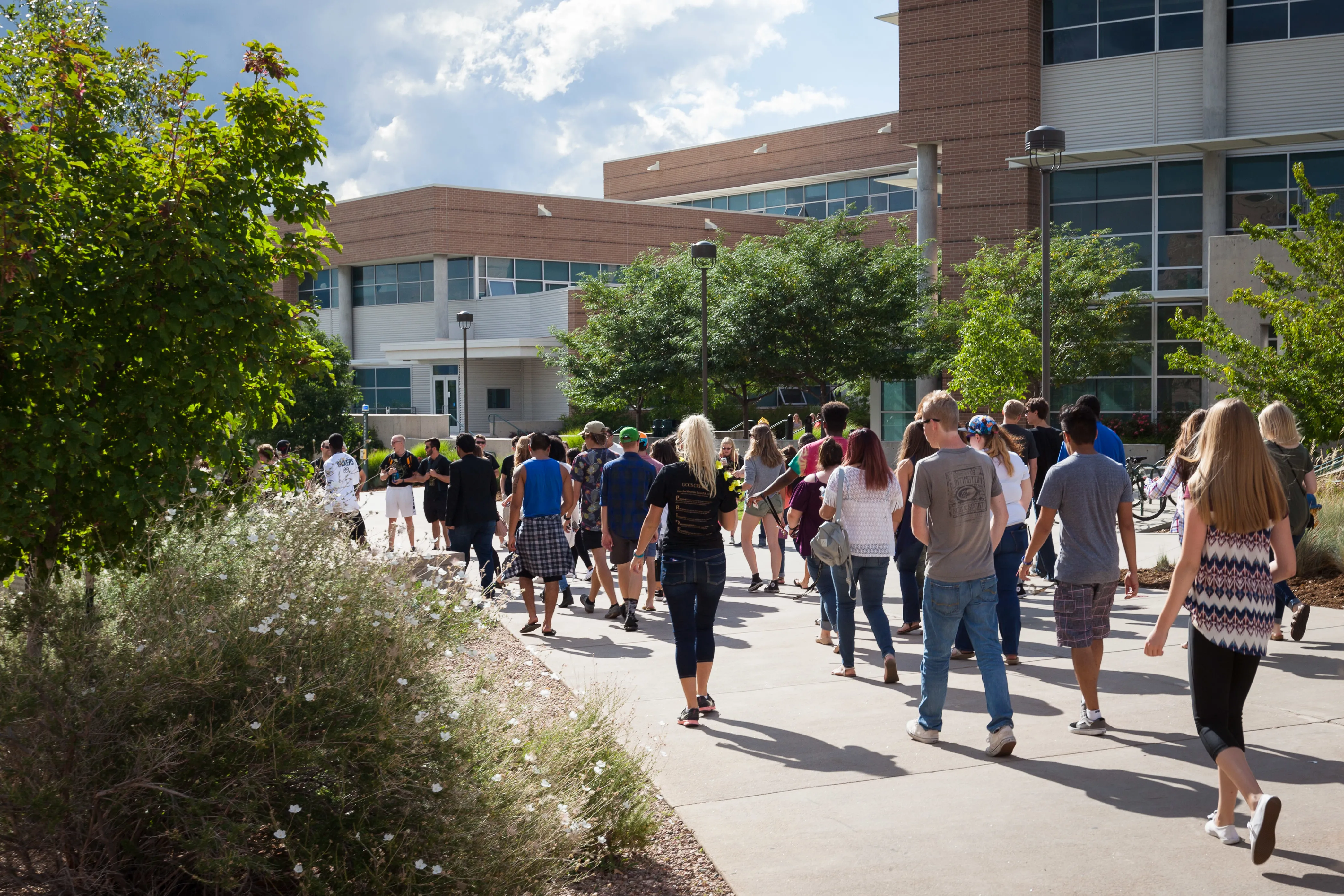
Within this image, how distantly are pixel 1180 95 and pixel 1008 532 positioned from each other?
24.1 m

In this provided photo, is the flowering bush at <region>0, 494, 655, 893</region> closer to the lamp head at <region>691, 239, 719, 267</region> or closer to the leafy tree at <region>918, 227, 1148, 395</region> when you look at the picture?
the lamp head at <region>691, 239, 719, 267</region>

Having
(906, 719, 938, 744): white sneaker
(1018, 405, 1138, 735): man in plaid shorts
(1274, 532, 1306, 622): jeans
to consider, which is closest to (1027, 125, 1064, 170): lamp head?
(1274, 532, 1306, 622): jeans

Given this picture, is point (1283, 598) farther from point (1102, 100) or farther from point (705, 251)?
point (1102, 100)

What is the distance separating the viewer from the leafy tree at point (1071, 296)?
25.7m

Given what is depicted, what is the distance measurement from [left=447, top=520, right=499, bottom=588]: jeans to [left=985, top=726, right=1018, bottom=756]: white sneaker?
21.2ft

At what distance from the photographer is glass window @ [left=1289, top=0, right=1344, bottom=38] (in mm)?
26547

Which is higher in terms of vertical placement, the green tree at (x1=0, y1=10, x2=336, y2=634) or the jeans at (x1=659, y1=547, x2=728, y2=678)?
the green tree at (x1=0, y1=10, x2=336, y2=634)

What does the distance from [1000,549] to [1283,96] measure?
2438 centimetres

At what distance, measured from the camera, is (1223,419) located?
15.4ft

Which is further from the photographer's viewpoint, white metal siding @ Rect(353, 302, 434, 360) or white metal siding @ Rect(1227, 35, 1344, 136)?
white metal siding @ Rect(353, 302, 434, 360)

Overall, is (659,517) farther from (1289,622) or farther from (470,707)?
(1289,622)

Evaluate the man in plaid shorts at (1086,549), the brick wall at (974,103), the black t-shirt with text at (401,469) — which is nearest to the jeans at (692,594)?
the man in plaid shorts at (1086,549)

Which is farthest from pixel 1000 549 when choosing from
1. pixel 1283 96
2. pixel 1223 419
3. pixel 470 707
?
pixel 1283 96

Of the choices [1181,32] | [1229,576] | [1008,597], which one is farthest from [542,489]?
[1181,32]
